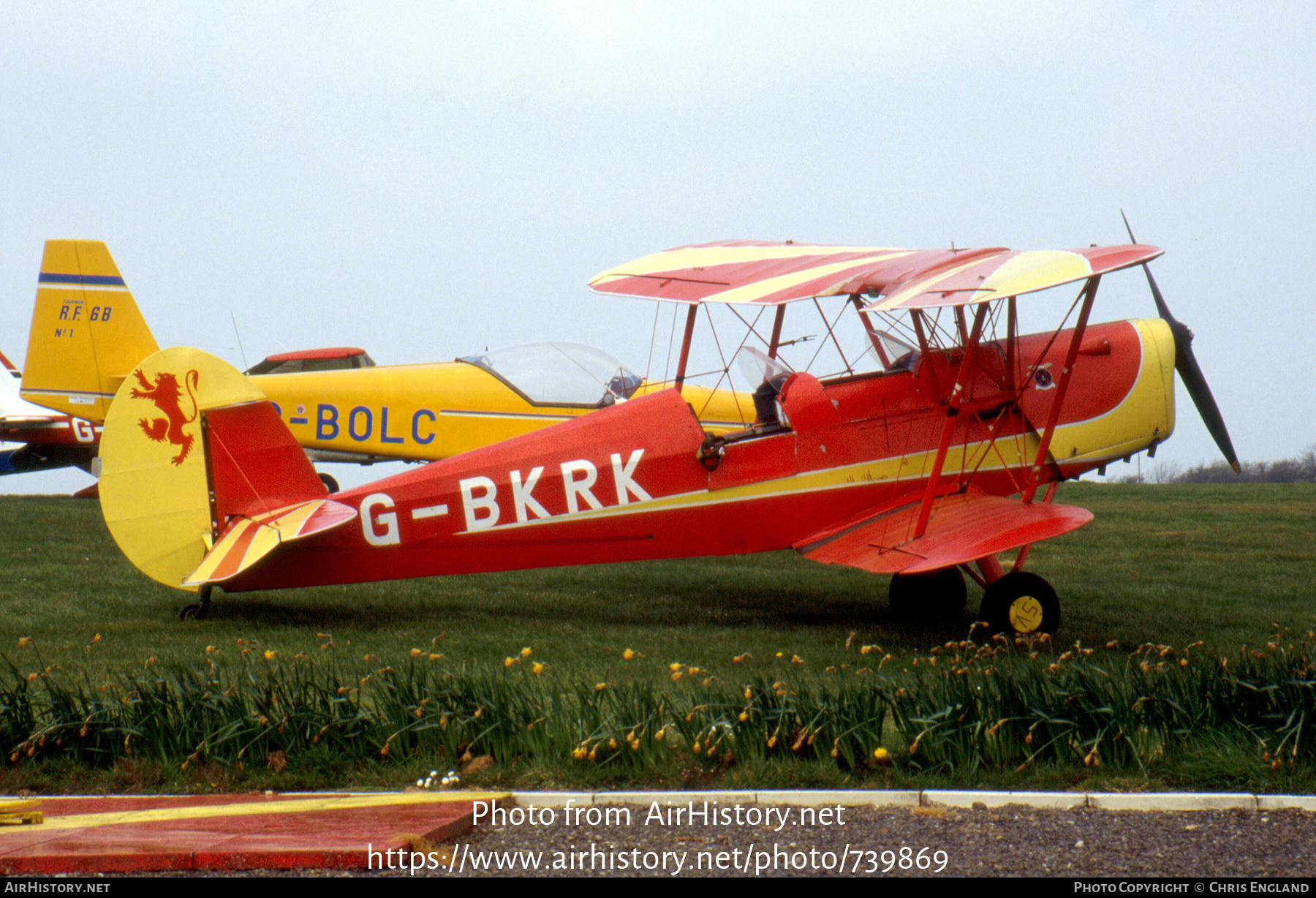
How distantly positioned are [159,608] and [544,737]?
201 inches

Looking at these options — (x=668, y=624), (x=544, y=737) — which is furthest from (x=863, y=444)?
(x=544, y=737)

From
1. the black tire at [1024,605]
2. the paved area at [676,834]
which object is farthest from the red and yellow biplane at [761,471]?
the paved area at [676,834]

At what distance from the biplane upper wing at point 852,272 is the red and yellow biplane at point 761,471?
42 mm

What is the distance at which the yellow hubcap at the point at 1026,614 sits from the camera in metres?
7.56

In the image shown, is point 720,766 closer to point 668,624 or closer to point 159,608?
point 668,624

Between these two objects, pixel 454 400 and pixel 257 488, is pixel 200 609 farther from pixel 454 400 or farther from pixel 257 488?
pixel 454 400

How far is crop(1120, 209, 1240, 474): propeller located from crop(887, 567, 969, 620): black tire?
97.9 inches

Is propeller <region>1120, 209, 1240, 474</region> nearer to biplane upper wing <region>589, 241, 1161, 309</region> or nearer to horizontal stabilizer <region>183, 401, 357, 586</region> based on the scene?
biplane upper wing <region>589, 241, 1161, 309</region>

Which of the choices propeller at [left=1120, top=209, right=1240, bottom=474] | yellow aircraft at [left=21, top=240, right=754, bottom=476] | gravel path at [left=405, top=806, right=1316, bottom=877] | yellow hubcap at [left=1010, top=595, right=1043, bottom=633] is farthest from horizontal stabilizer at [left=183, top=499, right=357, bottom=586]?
propeller at [left=1120, top=209, right=1240, bottom=474]

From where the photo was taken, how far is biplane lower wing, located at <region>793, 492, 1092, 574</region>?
7.19m

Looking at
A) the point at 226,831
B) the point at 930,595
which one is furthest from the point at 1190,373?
the point at 226,831

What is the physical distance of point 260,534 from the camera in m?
7.67

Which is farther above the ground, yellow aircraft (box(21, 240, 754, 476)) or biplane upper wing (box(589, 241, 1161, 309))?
biplane upper wing (box(589, 241, 1161, 309))

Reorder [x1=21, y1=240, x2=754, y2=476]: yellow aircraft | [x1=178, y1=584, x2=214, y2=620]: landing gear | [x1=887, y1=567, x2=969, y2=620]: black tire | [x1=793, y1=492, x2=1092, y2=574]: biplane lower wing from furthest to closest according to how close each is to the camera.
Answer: [x1=21, y1=240, x2=754, y2=476]: yellow aircraft → [x1=887, y1=567, x2=969, y2=620]: black tire → [x1=178, y1=584, x2=214, y2=620]: landing gear → [x1=793, y1=492, x2=1092, y2=574]: biplane lower wing
